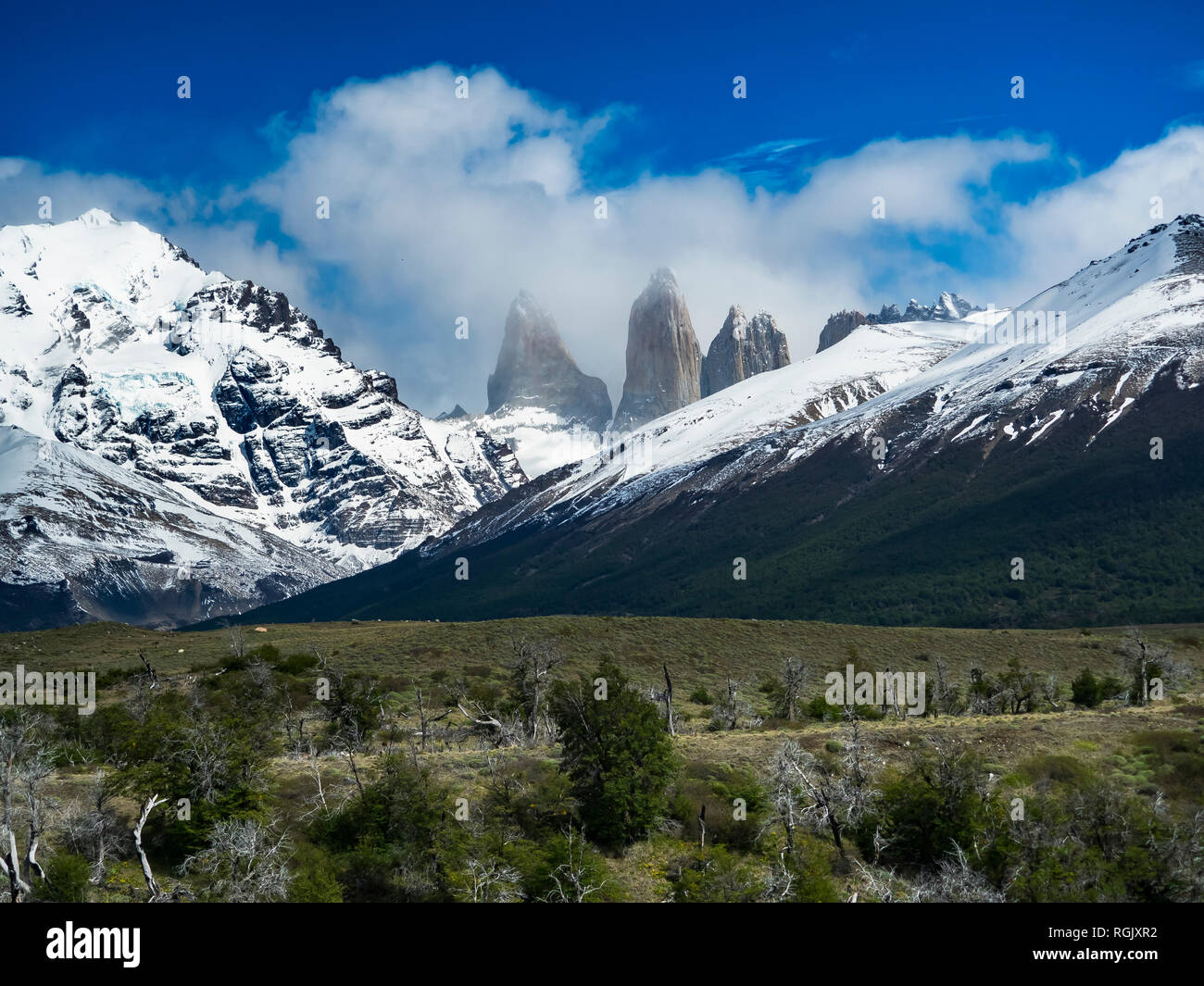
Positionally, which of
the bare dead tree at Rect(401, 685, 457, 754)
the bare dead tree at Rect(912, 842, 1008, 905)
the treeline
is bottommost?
the bare dead tree at Rect(912, 842, 1008, 905)

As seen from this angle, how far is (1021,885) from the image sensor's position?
28.9 metres

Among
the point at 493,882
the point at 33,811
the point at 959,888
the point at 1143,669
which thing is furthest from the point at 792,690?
the point at 33,811

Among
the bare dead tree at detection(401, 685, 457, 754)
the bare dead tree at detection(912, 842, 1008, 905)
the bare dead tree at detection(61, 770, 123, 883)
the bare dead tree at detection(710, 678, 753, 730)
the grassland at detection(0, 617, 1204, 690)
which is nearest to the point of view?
the bare dead tree at detection(912, 842, 1008, 905)

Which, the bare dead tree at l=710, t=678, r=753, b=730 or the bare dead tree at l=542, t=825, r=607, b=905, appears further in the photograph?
the bare dead tree at l=710, t=678, r=753, b=730

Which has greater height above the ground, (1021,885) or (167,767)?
(167,767)

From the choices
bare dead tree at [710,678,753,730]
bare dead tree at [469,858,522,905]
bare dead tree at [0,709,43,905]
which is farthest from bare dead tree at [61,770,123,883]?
bare dead tree at [710,678,753,730]

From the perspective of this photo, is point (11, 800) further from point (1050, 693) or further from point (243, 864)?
point (1050, 693)

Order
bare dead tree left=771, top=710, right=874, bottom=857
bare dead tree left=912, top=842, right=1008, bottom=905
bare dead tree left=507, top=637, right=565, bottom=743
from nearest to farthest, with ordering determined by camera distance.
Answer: bare dead tree left=912, top=842, right=1008, bottom=905, bare dead tree left=771, top=710, right=874, bottom=857, bare dead tree left=507, top=637, right=565, bottom=743

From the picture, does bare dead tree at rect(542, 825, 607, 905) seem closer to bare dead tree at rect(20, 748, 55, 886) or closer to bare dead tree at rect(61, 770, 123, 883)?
bare dead tree at rect(61, 770, 123, 883)

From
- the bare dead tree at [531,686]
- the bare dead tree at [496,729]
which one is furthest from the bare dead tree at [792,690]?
the bare dead tree at [496,729]

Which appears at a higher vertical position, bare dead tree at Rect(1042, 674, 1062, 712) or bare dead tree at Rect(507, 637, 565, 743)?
bare dead tree at Rect(507, 637, 565, 743)
